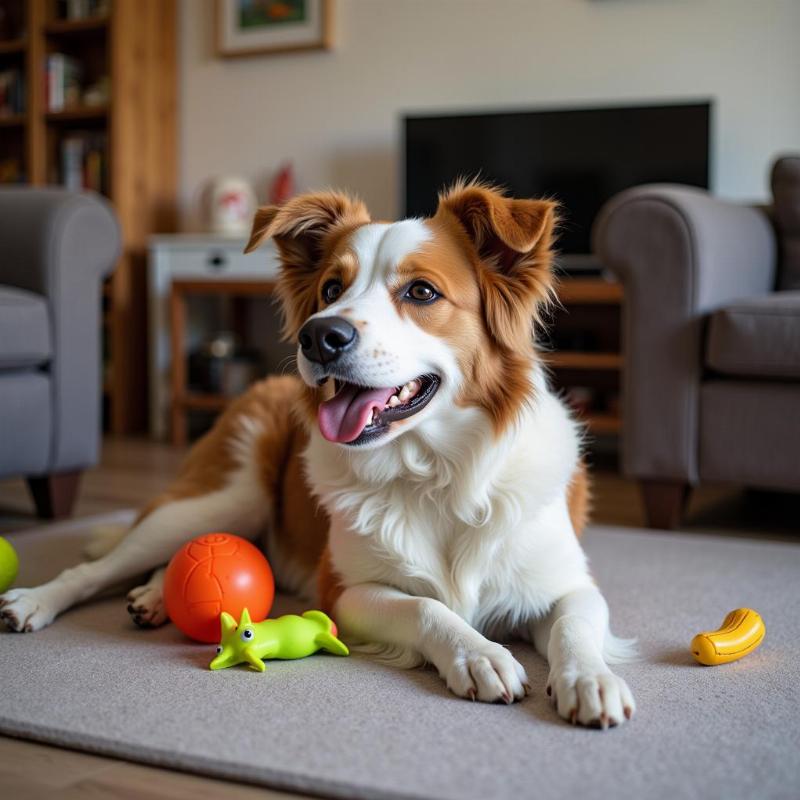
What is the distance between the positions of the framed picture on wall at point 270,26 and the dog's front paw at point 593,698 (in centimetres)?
422

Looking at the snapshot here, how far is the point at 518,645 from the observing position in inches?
65.9

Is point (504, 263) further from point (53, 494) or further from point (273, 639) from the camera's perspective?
point (53, 494)

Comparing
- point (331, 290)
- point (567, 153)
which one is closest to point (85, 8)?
point (567, 153)

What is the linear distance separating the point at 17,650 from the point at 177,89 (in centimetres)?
439

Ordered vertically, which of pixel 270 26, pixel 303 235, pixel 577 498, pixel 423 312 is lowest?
pixel 577 498

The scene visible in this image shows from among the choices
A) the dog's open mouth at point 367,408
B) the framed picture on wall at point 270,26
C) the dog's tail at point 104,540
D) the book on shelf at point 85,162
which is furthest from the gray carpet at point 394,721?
the book on shelf at point 85,162

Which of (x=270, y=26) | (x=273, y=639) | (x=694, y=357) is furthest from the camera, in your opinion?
(x=270, y=26)

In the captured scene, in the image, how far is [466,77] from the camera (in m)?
4.63

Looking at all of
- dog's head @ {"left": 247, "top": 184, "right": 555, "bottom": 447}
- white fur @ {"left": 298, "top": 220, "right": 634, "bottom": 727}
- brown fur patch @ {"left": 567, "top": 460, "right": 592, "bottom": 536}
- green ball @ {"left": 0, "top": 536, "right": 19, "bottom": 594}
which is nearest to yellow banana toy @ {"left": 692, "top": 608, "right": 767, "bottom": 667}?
white fur @ {"left": 298, "top": 220, "right": 634, "bottom": 727}

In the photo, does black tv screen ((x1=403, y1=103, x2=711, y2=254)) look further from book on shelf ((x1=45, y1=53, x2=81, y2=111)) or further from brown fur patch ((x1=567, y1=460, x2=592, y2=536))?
brown fur patch ((x1=567, y1=460, x2=592, y2=536))

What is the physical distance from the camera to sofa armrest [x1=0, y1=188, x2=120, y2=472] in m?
2.73

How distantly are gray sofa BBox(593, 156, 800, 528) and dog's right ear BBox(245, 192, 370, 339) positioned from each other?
1166mm

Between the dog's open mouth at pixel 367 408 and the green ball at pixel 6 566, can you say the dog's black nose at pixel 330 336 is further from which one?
the green ball at pixel 6 566

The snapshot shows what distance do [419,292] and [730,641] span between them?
769mm
